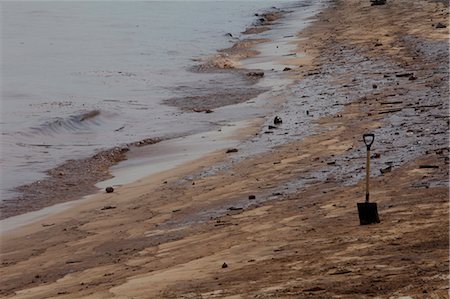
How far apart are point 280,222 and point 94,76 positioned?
17867 mm

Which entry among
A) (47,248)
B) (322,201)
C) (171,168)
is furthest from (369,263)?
(171,168)

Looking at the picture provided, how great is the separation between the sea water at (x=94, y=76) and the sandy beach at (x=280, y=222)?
2.64 metres

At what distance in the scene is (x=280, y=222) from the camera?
7.49 metres

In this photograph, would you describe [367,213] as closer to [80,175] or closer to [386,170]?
[386,170]

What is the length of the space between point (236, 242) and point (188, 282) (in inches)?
48.1

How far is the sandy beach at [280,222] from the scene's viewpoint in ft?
18.2

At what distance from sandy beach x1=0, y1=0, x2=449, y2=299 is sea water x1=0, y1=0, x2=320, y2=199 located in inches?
104

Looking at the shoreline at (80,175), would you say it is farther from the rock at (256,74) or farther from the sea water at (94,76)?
the rock at (256,74)

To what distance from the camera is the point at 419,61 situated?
18.9m

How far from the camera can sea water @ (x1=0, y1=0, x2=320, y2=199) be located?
A: 1520cm

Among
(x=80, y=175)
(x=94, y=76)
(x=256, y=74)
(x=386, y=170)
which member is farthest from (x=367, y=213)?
(x=94, y=76)

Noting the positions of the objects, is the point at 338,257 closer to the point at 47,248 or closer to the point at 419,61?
the point at 47,248

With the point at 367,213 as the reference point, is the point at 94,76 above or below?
below

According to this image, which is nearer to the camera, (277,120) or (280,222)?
(280,222)
